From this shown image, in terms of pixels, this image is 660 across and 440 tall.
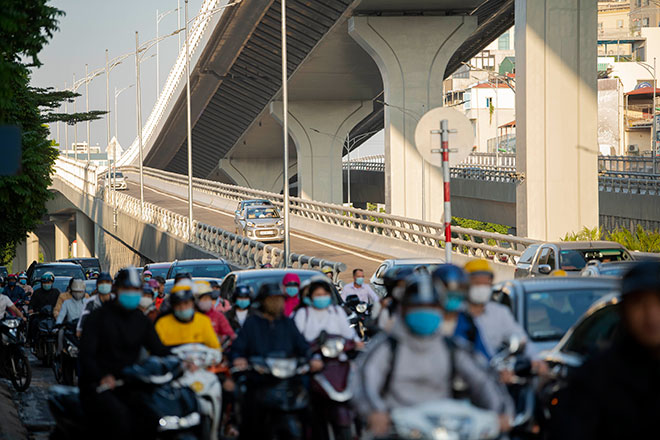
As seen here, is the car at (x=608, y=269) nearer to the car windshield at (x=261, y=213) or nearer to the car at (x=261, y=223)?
the car at (x=261, y=223)

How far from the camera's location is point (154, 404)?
7902 millimetres

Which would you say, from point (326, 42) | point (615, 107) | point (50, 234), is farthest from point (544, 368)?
point (50, 234)

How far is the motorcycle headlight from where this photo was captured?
821 centimetres

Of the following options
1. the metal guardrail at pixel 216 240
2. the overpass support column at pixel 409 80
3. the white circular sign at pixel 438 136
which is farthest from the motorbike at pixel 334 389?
the overpass support column at pixel 409 80

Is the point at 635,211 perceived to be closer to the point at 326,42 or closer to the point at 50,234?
the point at 326,42

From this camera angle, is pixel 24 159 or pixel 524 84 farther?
pixel 524 84

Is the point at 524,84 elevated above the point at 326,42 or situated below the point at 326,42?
below

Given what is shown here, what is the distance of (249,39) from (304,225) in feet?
35.1

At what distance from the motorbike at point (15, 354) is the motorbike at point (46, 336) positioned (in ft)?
6.10

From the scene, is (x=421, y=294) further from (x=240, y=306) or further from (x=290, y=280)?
(x=240, y=306)

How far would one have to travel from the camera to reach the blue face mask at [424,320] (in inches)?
215

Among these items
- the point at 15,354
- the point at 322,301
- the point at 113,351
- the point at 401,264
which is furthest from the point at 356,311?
the point at 401,264

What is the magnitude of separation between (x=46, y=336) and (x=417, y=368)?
15.1 meters

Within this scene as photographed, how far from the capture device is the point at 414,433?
530cm
